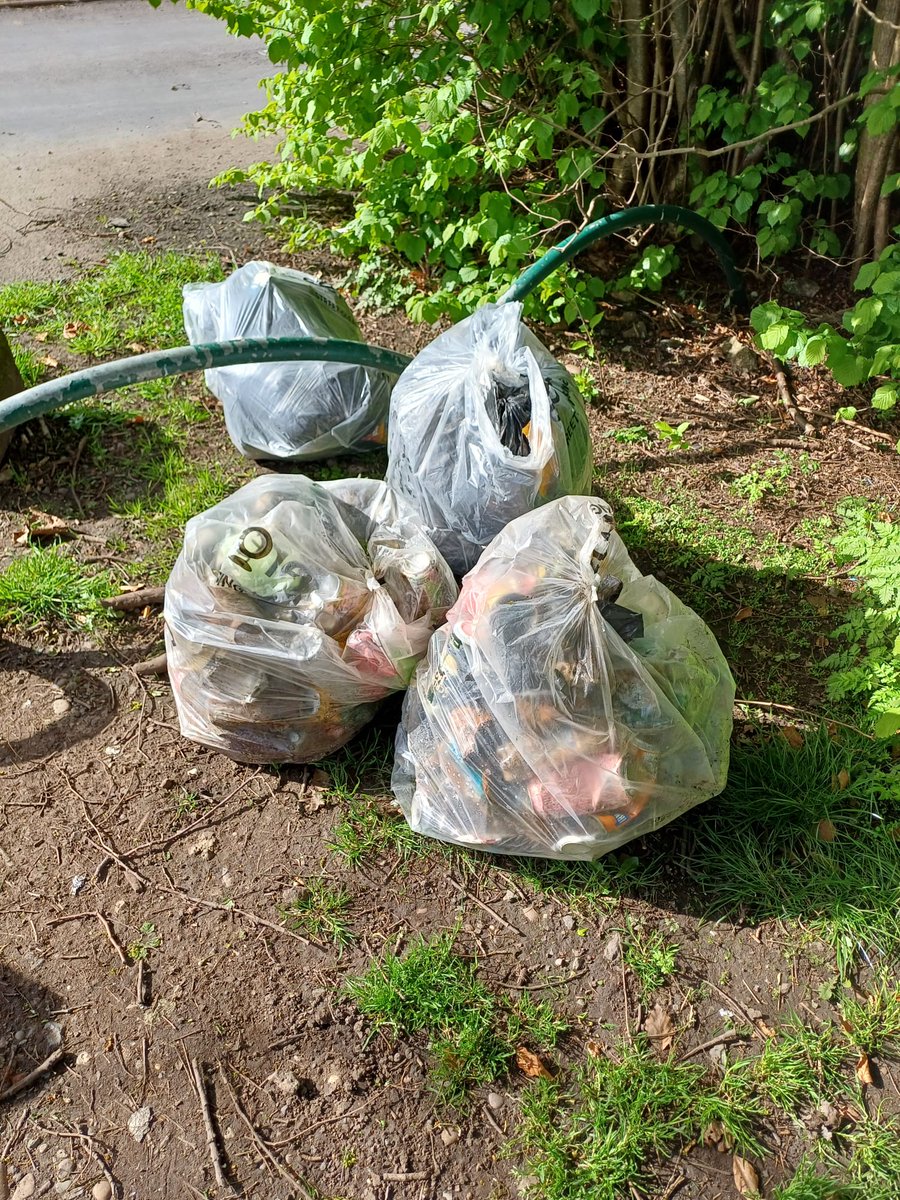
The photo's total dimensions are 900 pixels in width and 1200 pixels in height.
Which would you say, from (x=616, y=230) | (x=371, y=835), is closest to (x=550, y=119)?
(x=616, y=230)

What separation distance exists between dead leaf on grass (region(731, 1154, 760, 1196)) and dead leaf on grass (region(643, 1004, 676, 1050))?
249 millimetres

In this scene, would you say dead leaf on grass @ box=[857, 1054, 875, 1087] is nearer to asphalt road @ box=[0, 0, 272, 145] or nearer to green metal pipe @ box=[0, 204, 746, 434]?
green metal pipe @ box=[0, 204, 746, 434]

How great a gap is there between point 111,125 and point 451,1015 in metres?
6.05

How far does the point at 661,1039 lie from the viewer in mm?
2027

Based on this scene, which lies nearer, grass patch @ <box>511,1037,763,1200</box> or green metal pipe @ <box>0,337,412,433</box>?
grass patch @ <box>511,1037,763,1200</box>

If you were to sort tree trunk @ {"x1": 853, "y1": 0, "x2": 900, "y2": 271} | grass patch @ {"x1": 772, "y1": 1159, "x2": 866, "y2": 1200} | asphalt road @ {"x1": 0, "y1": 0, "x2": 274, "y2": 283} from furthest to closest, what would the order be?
asphalt road @ {"x1": 0, "y1": 0, "x2": 274, "y2": 283} < tree trunk @ {"x1": 853, "y1": 0, "x2": 900, "y2": 271} < grass patch @ {"x1": 772, "y1": 1159, "x2": 866, "y2": 1200}

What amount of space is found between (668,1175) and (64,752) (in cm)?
184

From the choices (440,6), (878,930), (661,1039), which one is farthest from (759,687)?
(440,6)

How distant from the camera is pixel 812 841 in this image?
7.72 ft

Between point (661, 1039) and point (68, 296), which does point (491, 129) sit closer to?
point (68, 296)

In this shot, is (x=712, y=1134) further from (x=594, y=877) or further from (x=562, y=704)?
(x=562, y=704)

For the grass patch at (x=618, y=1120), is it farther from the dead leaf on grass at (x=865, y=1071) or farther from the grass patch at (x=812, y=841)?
the grass patch at (x=812, y=841)

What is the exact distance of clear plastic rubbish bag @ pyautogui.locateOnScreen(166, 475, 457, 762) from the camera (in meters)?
2.26

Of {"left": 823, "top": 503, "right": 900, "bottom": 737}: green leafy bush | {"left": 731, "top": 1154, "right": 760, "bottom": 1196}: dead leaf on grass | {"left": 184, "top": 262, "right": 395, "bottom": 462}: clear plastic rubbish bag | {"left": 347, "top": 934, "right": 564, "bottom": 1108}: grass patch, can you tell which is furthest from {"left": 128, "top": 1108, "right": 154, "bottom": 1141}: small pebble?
{"left": 184, "top": 262, "right": 395, "bottom": 462}: clear plastic rubbish bag
